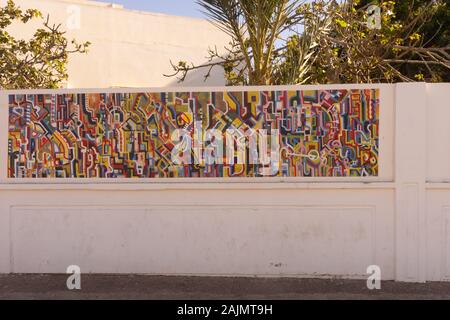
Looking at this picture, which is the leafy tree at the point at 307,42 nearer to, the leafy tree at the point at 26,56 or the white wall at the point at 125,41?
the leafy tree at the point at 26,56

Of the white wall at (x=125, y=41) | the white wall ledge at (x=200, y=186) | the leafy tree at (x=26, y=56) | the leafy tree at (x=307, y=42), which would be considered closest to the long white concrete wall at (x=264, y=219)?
the white wall ledge at (x=200, y=186)

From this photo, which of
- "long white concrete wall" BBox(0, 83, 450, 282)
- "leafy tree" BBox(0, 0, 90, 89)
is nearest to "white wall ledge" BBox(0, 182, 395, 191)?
"long white concrete wall" BBox(0, 83, 450, 282)

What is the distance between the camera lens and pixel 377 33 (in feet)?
31.2

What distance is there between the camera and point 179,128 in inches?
244

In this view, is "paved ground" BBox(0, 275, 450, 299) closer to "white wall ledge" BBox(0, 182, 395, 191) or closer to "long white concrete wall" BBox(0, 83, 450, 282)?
"long white concrete wall" BBox(0, 83, 450, 282)

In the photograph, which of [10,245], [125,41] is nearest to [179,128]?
[10,245]

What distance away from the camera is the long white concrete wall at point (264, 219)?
5902 mm

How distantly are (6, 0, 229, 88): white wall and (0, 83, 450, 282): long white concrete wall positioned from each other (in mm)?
9757

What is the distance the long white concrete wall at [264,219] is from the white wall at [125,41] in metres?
9.76

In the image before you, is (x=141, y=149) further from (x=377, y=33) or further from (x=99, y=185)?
(x=377, y=33)

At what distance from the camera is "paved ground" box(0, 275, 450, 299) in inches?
221
